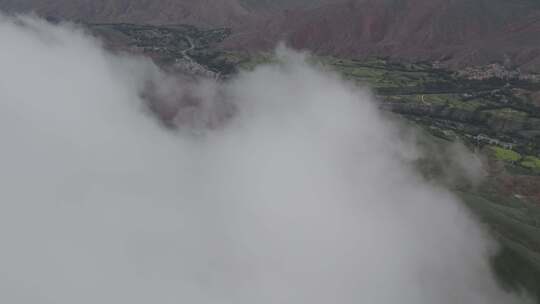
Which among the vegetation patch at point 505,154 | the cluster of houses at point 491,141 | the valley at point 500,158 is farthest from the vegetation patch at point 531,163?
the cluster of houses at point 491,141

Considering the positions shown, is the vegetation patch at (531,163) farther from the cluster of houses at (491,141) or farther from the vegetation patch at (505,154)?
the cluster of houses at (491,141)

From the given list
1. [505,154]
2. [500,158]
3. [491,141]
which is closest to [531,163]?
[505,154]

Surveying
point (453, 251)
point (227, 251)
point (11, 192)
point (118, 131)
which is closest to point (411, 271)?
point (453, 251)

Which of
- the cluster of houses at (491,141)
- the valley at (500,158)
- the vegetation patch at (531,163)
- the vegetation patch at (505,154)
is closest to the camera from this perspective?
the valley at (500,158)

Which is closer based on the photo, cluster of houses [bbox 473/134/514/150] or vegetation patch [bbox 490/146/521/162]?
vegetation patch [bbox 490/146/521/162]

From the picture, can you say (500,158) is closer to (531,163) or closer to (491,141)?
(531,163)

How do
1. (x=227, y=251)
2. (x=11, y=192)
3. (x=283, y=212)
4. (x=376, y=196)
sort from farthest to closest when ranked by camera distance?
(x=376, y=196) → (x=283, y=212) → (x=227, y=251) → (x=11, y=192)

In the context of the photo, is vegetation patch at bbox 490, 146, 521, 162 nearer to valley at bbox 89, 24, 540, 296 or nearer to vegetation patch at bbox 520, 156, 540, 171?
valley at bbox 89, 24, 540, 296

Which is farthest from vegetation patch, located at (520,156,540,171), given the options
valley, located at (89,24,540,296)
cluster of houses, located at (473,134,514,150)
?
cluster of houses, located at (473,134,514,150)

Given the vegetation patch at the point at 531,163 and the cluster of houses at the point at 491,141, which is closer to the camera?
the vegetation patch at the point at 531,163

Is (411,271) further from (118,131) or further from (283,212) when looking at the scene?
(118,131)

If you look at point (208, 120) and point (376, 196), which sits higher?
point (208, 120)
